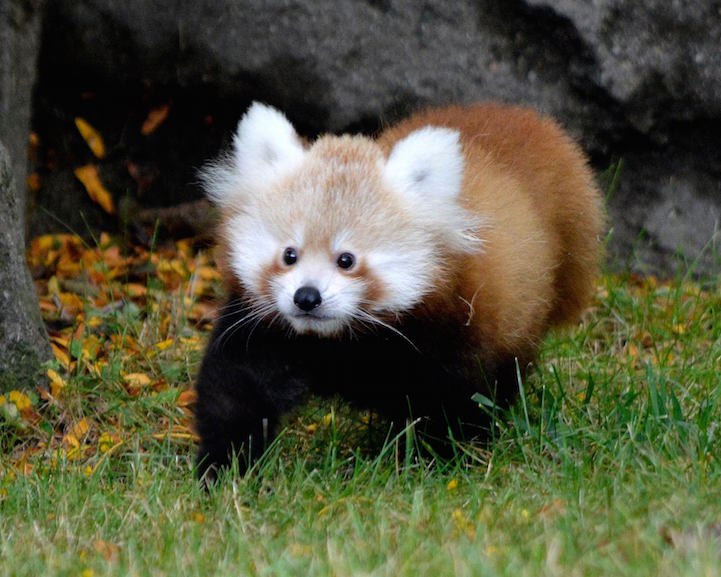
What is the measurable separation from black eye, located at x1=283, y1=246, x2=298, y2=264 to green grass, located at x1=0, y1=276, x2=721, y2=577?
700 millimetres

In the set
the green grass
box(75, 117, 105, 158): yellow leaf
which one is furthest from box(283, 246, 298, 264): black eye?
box(75, 117, 105, 158): yellow leaf

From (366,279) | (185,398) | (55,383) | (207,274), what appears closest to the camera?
(366,279)

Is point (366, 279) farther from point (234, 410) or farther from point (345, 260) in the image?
point (234, 410)

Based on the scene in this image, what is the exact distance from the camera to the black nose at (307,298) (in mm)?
3781

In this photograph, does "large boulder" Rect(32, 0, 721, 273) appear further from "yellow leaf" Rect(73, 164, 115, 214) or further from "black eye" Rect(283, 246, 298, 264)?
"black eye" Rect(283, 246, 298, 264)

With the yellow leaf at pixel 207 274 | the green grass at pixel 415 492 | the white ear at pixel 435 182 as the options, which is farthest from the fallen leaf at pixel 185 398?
the white ear at pixel 435 182

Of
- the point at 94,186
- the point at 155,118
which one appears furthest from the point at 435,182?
the point at 94,186

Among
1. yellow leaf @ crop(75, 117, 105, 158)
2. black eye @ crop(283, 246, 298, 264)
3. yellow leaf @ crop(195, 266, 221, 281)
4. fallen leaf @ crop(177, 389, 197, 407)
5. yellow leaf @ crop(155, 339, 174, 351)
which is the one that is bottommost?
yellow leaf @ crop(155, 339, 174, 351)

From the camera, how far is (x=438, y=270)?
4.04 m

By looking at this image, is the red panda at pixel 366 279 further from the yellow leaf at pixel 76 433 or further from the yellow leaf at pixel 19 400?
the yellow leaf at pixel 19 400

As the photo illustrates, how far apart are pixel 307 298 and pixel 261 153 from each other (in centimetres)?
70

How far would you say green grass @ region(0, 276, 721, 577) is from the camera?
9.89 feet

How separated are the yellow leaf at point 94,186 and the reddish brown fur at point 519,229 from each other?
2436mm

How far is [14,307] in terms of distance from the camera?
479cm
